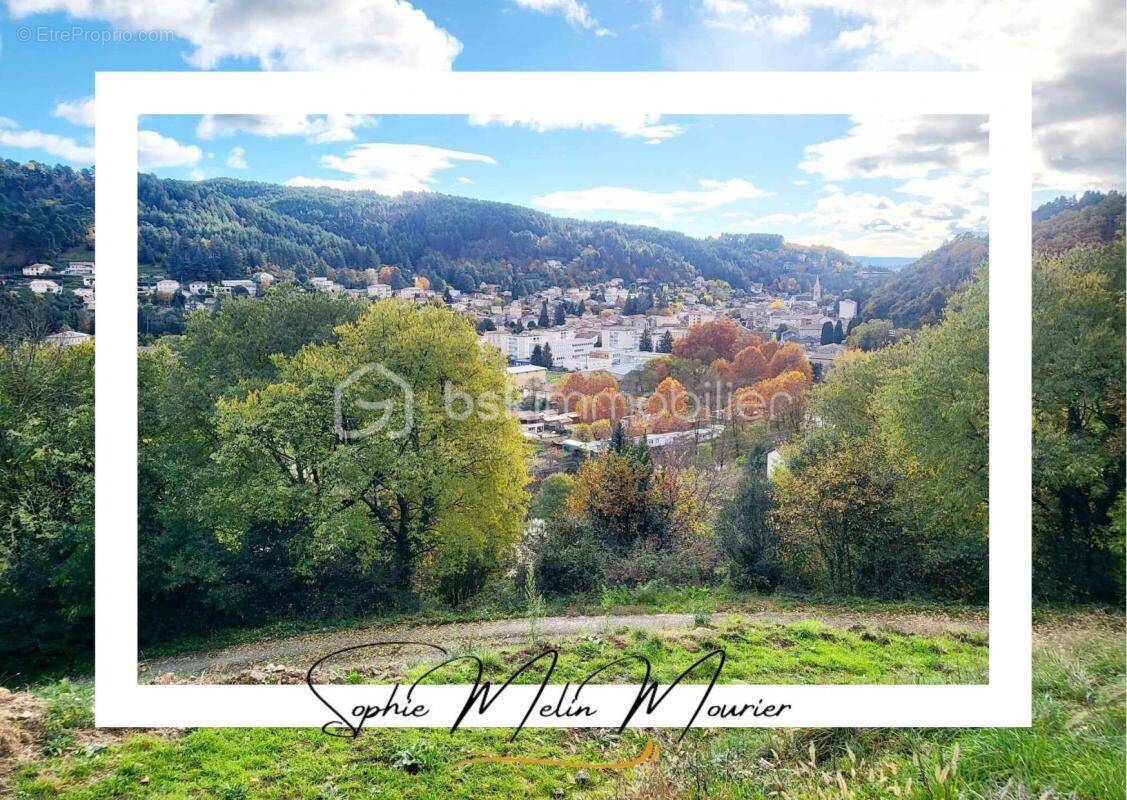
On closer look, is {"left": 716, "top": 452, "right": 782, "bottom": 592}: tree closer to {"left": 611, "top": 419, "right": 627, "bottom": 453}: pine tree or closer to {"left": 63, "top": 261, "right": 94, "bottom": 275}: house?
{"left": 611, "top": 419, "right": 627, "bottom": 453}: pine tree

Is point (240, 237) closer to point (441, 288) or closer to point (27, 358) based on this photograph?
point (441, 288)

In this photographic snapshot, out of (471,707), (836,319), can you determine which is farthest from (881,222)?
(471,707)

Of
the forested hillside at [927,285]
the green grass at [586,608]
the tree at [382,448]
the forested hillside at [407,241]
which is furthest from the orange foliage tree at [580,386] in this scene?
the forested hillside at [927,285]

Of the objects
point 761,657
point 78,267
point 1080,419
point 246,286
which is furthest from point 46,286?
point 1080,419

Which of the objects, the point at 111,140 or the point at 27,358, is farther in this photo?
the point at 27,358

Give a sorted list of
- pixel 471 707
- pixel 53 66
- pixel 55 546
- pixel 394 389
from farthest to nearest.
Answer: pixel 55 546 → pixel 394 389 → pixel 53 66 → pixel 471 707

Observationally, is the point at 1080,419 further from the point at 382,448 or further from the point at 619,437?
the point at 382,448

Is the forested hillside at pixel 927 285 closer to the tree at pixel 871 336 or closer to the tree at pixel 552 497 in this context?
the tree at pixel 871 336
